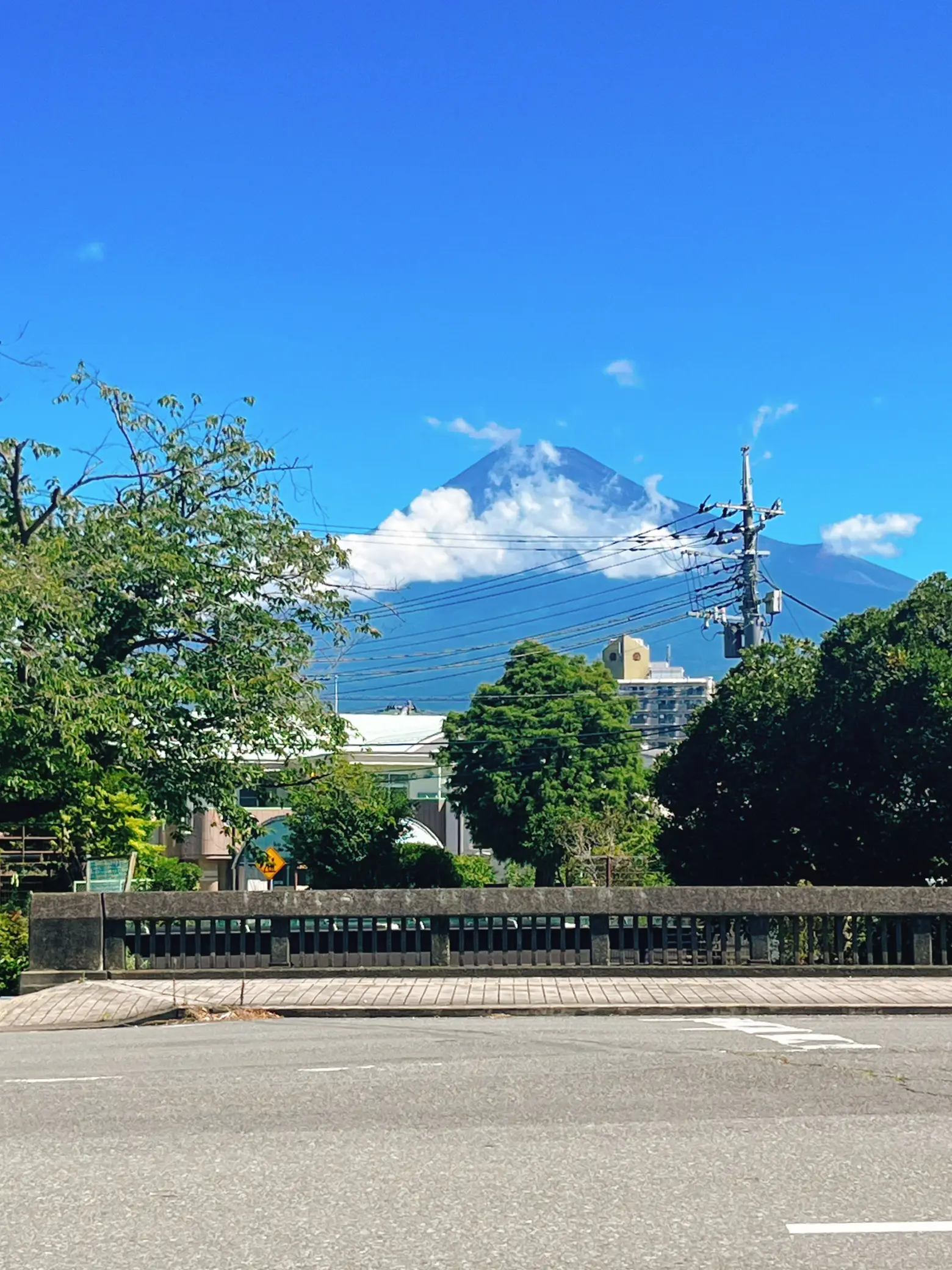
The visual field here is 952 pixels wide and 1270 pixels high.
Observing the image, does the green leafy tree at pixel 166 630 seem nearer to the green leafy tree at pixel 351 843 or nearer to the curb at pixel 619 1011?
the curb at pixel 619 1011

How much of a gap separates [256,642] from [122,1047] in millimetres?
14882

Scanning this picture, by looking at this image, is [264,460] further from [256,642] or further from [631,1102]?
[631,1102]

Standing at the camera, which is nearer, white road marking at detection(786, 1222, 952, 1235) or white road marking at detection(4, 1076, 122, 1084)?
white road marking at detection(786, 1222, 952, 1235)

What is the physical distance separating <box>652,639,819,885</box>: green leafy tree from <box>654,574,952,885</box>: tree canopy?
3 centimetres

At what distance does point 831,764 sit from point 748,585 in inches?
671

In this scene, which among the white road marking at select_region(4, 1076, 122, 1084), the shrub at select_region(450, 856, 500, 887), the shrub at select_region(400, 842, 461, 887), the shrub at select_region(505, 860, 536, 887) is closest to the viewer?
the white road marking at select_region(4, 1076, 122, 1084)

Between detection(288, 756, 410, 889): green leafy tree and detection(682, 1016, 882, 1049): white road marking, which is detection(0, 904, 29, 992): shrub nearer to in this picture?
detection(682, 1016, 882, 1049): white road marking

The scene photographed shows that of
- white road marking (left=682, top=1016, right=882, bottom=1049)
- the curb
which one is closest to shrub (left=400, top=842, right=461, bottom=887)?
the curb

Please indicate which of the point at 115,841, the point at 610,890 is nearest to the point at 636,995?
the point at 610,890

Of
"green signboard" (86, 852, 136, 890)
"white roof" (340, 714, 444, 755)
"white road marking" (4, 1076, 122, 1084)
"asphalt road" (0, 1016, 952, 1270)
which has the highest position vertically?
"white roof" (340, 714, 444, 755)

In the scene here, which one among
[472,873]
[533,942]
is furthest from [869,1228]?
[472,873]

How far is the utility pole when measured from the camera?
4681cm

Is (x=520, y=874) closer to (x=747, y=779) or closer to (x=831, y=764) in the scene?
(x=747, y=779)

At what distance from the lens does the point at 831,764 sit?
31.7m
